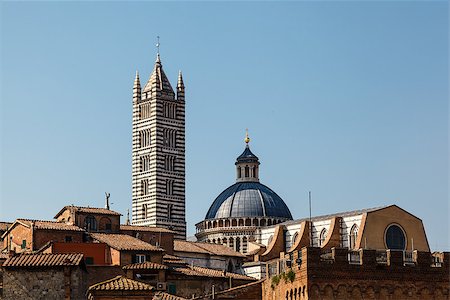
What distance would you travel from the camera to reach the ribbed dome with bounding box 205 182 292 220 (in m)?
81.7

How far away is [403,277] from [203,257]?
35597 millimetres

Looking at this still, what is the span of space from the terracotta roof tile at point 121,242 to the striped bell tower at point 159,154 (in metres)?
28.3

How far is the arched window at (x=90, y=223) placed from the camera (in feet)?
194

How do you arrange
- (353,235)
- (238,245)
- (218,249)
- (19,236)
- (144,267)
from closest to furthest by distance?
1. (144,267)
2. (19,236)
3. (353,235)
4. (218,249)
5. (238,245)

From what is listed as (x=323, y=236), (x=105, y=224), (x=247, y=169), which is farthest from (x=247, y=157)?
(x=105, y=224)

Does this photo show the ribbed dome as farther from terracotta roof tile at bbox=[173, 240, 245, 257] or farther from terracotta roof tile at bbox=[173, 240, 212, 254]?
terracotta roof tile at bbox=[173, 240, 212, 254]

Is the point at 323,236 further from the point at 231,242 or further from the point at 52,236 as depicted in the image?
the point at 52,236

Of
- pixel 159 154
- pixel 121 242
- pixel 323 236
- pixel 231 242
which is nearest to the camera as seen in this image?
pixel 121 242

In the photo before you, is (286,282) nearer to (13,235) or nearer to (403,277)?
(403,277)

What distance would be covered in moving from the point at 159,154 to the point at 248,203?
9396 millimetres

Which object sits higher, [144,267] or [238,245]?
[238,245]

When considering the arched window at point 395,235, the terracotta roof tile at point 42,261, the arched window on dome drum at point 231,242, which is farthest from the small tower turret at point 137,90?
the terracotta roof tile at point 42,261

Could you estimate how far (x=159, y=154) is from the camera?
8706 cm

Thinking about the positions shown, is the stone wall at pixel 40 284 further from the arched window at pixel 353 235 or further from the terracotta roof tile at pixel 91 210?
the arched window at pixel 353 235
